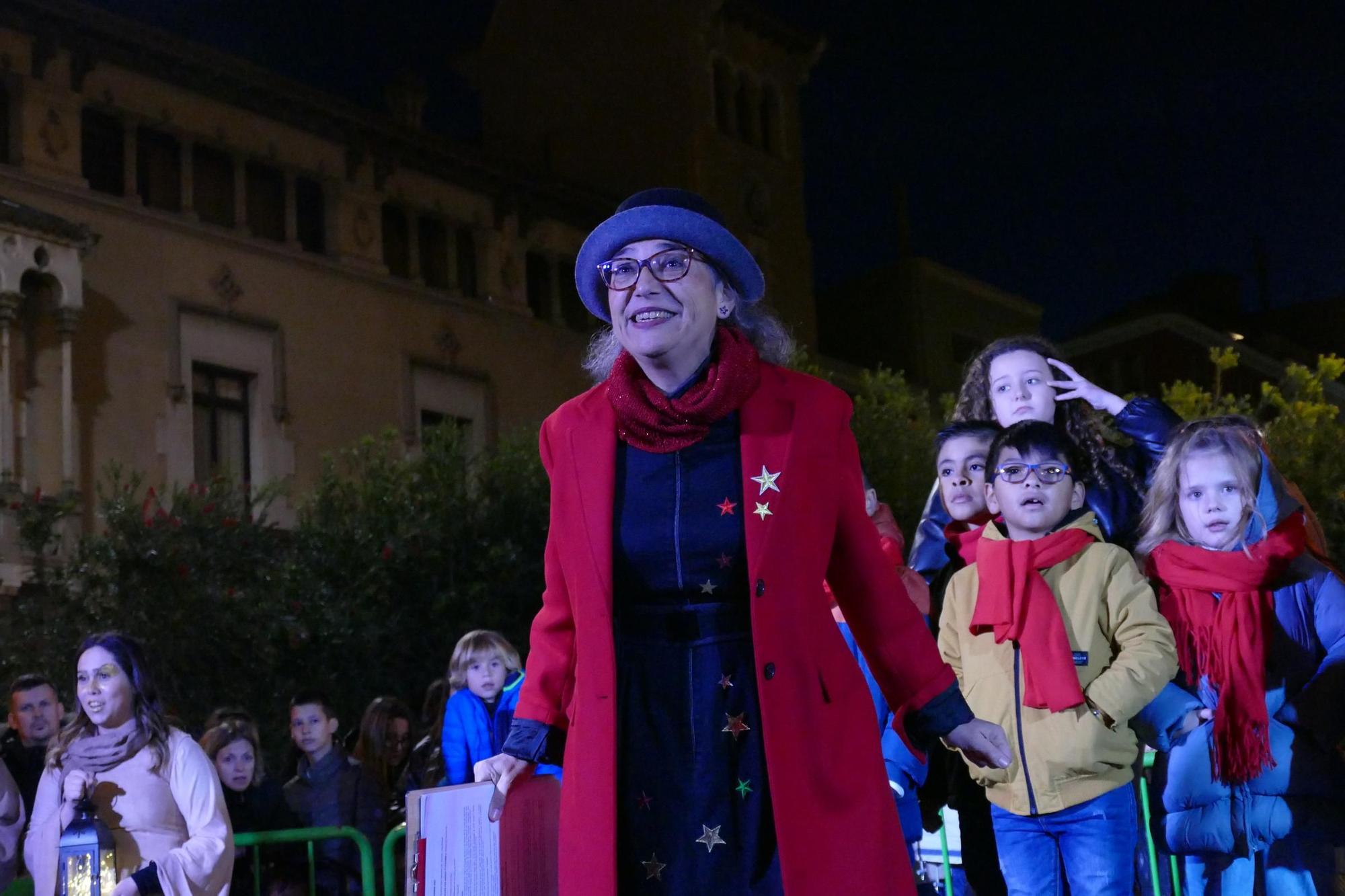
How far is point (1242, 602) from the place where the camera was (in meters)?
5.43

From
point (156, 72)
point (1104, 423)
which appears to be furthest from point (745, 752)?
point (156, 72)

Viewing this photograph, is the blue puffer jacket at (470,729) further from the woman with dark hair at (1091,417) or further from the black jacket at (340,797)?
the woman with dark hair at (1091,417)

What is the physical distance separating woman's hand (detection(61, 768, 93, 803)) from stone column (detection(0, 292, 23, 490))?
48.9 feet

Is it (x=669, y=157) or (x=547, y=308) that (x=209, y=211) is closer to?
(x=547, y=308)

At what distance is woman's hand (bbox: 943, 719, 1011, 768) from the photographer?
3.43 meters

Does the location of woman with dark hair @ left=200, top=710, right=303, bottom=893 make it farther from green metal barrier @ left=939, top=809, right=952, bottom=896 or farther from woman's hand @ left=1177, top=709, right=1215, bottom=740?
woman's hand @ left=1177, top=709, right=1215, bottom=740

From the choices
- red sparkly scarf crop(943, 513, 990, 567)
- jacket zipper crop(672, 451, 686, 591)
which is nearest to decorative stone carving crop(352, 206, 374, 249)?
red sparkly scarf crop(943, 513, 990, 567)

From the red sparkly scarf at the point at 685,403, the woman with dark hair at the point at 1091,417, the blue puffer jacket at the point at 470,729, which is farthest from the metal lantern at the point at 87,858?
the woman with dark hair at the point at 1091,417

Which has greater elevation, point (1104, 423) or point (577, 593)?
point (1104, 423)

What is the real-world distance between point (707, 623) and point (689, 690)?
15cm

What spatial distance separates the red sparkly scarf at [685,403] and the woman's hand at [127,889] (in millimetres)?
3577

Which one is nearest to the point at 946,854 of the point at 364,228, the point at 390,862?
the point at 390,862

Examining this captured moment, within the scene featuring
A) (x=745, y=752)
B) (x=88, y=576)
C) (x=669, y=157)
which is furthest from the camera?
(x=669, y=157)

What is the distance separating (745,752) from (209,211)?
22.4 metres
